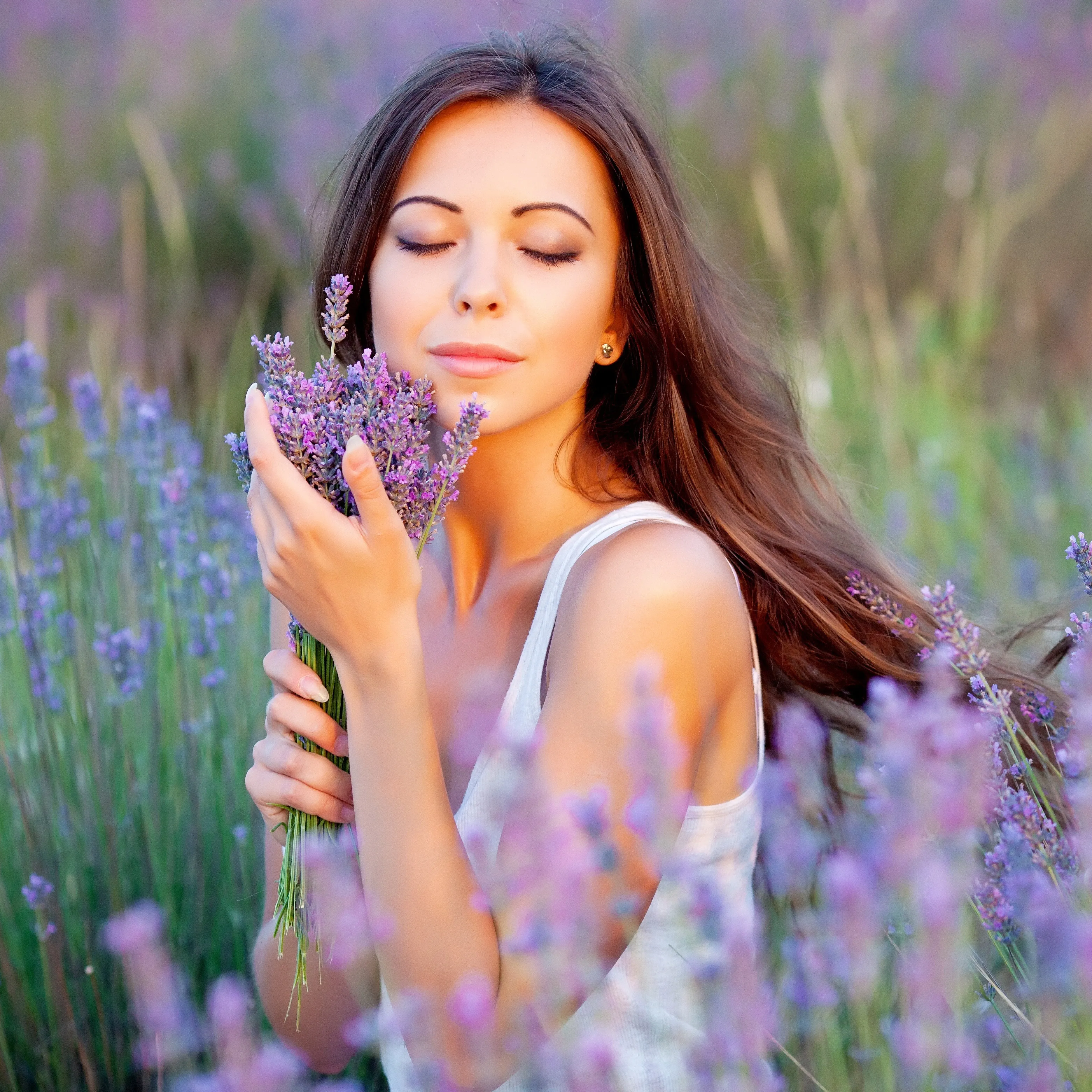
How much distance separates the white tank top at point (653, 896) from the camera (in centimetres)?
163

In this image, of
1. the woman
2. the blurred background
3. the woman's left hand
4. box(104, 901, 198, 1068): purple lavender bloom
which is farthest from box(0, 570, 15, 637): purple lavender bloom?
the blurred background

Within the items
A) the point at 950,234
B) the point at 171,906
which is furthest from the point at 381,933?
the point at 950,234

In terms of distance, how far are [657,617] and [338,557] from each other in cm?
40

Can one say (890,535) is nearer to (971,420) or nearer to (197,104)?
(971,420)

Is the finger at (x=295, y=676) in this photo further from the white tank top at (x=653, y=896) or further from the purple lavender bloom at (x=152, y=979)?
the purple lavender bloom at (x=152, y=979)

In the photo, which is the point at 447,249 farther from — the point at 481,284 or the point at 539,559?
the point at 539,559

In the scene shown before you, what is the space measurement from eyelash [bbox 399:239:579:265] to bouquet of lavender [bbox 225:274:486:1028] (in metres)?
0.26

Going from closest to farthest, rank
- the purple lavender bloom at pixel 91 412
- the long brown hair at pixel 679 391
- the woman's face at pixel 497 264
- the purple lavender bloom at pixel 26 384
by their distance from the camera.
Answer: the woman's face at pixel 497 264 → the long brown hair at pixel 679 391 → the purple lavender bloom at pixel 26 384 → the purple lavender bloom at pixel 91 412

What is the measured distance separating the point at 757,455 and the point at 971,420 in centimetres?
227

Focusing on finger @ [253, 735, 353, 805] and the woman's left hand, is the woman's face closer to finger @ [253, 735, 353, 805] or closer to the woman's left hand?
the woman's left hand

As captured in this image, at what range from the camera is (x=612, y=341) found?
193 centimetres

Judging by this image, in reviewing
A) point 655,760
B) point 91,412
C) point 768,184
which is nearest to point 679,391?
point 91,412

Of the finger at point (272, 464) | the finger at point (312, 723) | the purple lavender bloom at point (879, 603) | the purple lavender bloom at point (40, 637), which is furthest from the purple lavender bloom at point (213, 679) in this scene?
the purple lavender bloom at point (879, 603)

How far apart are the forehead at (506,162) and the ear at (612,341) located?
0.54 feet
